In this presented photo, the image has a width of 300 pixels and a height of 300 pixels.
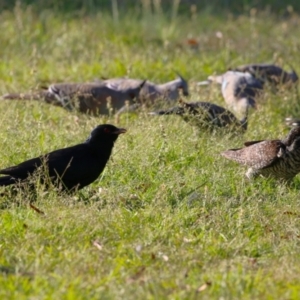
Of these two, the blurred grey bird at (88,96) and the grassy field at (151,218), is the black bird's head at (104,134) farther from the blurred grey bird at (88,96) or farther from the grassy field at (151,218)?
the blurred grey bird at (88,96)

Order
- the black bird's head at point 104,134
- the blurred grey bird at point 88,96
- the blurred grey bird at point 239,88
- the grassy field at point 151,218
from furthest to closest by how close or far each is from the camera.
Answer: the blurred grey bird at point 239,88
the blurred grey bird at point 88,96
the black bird's head at point 104,134
the grassy field at point 151,218

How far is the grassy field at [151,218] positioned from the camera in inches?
195

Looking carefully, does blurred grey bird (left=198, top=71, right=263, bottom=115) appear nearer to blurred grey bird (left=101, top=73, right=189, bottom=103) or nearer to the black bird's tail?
blurred grey bird (left=101, top=73, right=189, bottom=103)

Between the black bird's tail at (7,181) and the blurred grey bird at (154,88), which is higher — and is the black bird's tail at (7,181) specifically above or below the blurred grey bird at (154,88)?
above

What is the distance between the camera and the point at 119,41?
13492 mm

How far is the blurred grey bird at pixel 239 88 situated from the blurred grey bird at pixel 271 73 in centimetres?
19

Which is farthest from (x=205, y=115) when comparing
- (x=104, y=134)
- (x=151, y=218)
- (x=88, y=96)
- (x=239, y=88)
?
(x=151, y=218)

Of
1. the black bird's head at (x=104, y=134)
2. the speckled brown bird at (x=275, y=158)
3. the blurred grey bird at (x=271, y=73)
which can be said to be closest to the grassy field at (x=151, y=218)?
the speckled brown bird at (x=275, y=158)

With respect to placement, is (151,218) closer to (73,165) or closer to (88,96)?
(73,165)

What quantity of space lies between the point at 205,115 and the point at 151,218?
2482 mm

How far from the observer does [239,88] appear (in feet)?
34.5

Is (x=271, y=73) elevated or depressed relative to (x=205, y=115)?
depressed

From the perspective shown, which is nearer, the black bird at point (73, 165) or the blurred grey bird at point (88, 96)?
Result: the black bird at point (73, 165)

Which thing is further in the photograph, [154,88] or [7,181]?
[154,88]
